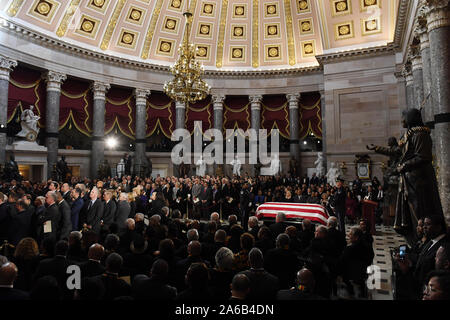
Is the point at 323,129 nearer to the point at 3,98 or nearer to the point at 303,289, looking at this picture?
the point at 3,98

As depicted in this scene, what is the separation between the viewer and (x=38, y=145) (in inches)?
621

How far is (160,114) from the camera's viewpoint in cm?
2102

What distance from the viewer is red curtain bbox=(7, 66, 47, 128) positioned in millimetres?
15218

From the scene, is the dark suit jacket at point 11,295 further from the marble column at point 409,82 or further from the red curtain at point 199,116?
the red curtain at point 199,116

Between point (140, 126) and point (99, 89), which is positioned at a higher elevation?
point (99, 89)

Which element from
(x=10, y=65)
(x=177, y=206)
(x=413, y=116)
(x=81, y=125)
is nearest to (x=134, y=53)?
(x=81, y=125)

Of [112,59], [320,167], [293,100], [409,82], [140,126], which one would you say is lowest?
[320,167]

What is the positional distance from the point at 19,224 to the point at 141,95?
16.0m

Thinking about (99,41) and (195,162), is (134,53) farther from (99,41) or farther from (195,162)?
(195,162)

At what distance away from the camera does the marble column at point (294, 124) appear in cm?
2072

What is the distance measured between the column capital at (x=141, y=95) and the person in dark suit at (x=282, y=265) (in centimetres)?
1813

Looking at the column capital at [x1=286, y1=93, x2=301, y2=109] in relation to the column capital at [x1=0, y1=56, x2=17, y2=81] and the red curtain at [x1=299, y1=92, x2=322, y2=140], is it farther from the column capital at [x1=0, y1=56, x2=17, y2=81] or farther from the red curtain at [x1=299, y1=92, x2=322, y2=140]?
the column capital at [x1=0, y1=56, x2=17, y2=81]

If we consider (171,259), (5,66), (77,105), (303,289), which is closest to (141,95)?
(77,105)

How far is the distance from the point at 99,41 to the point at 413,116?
1887 centimetres
